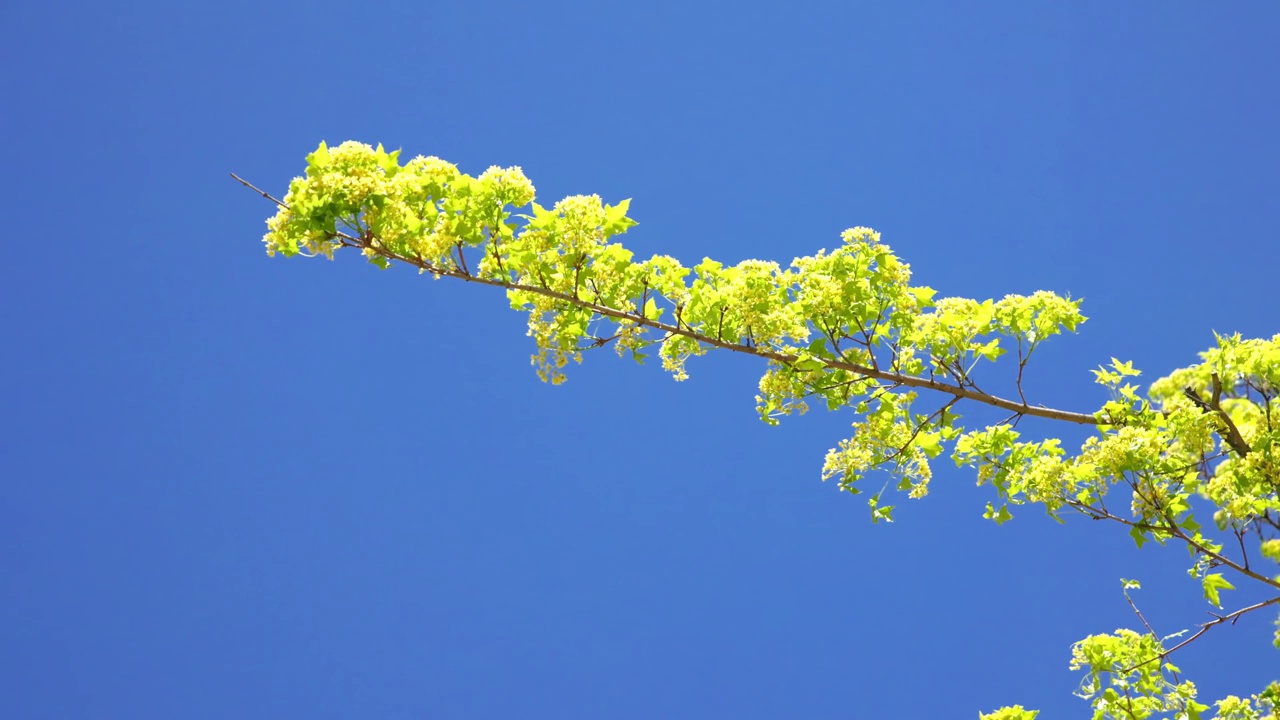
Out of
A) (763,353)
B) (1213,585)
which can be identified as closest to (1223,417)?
(1213,585)

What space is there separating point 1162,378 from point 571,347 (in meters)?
2.84

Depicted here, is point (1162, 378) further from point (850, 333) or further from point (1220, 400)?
point (850, 333)

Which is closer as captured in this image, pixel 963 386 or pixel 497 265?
pixel 497 265

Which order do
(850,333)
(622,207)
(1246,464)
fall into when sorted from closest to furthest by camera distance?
(1246,464) < (622,207) < (850,333)

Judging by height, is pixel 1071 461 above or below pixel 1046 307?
below

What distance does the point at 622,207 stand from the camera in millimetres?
4906

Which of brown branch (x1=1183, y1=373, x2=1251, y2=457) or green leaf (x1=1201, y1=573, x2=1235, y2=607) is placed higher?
brown branch (x1=1183, y1=373, x2=1251, y2=457)

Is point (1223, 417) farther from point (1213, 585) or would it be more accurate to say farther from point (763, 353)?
point (763, 353)

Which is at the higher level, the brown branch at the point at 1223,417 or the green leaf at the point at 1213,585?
the brown branch at the point at 1223,417

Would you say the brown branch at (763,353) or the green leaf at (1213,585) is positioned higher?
the brown branch at (763,353)

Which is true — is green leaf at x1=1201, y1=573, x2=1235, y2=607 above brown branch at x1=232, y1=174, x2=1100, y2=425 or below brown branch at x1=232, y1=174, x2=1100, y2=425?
below

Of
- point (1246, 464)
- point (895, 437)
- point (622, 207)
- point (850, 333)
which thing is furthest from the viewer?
point (895, 437)

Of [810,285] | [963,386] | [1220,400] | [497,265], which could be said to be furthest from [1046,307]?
[497,265]

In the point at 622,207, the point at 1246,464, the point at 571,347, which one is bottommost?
the point at 1246,464
